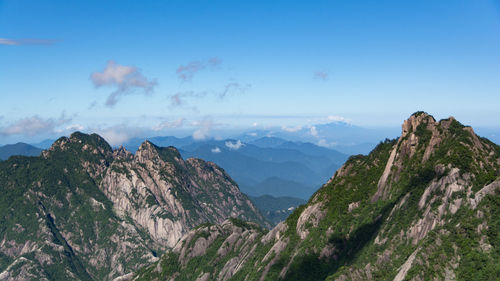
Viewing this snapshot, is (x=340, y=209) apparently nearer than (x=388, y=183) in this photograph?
No

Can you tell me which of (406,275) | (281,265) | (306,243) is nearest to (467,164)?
(406,275)

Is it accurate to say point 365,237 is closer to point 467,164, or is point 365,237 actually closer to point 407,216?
point 407,216

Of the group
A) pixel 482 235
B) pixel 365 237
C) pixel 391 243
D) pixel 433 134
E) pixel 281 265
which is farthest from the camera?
pixel 281 265

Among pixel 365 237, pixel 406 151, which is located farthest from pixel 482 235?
A: pixel 406 151

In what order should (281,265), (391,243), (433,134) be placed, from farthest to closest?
(281,265) < (433,134) < (391,243)

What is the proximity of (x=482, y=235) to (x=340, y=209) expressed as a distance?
3130 inches

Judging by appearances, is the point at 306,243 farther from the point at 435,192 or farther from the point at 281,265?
the point at 435,192

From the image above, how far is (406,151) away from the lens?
18188cm

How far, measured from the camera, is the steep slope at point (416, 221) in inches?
4562

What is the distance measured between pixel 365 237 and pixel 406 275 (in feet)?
162

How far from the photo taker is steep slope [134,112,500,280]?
115875 mm

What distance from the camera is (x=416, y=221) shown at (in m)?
146

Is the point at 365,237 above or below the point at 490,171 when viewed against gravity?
below

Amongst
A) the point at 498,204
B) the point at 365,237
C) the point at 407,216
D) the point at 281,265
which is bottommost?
the point at 281,265
